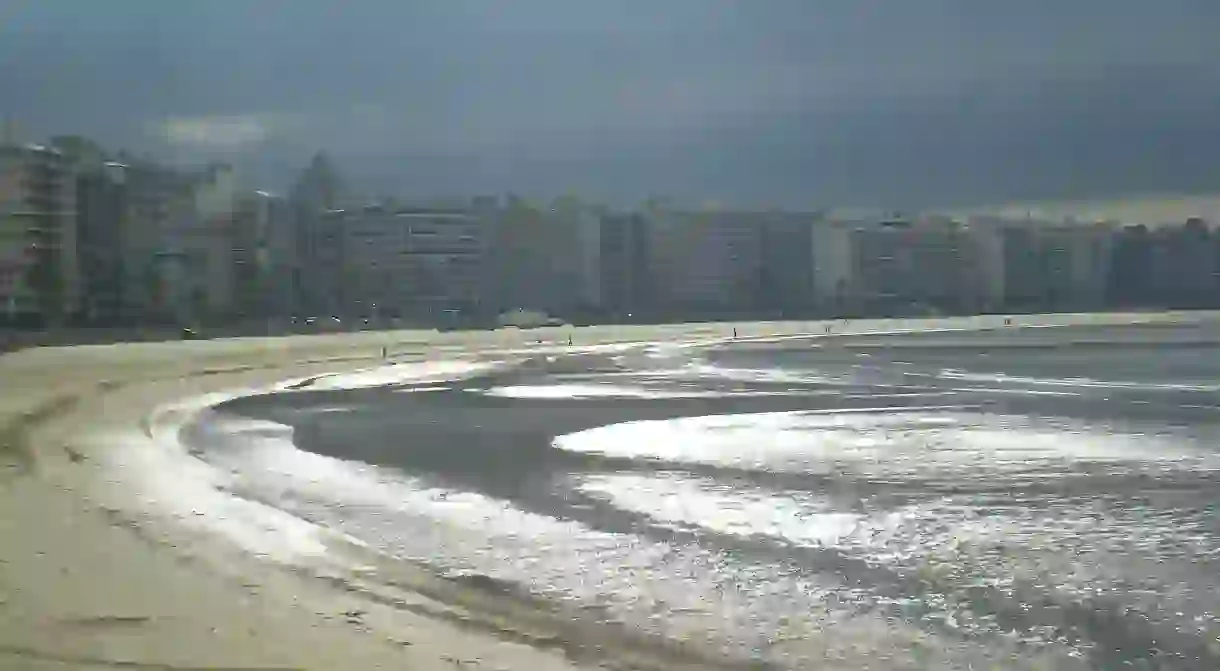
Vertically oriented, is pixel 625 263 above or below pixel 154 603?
above

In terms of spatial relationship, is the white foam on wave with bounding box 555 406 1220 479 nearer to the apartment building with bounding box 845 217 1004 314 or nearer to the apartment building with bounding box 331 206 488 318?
the apartment building with bounding box 331 206 488 318

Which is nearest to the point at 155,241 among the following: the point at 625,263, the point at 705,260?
the point at 625,263

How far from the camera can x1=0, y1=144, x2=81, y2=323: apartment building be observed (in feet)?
265

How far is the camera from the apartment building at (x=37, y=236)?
80.8 metres

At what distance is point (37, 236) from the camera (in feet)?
284

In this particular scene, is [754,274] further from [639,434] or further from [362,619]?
[362,619]

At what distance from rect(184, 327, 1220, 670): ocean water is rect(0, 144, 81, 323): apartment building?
56791 millimetres

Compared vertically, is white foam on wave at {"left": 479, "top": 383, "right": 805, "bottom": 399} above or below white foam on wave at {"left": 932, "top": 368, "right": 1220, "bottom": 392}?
above

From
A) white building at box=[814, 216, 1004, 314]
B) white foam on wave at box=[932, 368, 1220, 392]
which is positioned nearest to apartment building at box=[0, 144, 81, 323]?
white foam on wave at box=[932, 368, 1220, 392]

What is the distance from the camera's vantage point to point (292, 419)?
24812 millimetres

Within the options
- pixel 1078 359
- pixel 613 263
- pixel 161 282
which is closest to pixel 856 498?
pixel 1078 359

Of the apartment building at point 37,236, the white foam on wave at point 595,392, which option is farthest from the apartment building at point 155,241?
the white foam on wave at point 595,392

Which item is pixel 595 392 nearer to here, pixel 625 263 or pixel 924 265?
pixel 625 263

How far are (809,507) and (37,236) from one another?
82.5 metres
